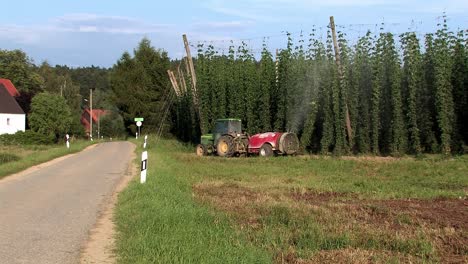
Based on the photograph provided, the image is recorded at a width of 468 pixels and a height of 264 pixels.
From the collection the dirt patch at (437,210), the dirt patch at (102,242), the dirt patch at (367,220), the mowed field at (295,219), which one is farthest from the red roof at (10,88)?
the dirt patch at (437,210)

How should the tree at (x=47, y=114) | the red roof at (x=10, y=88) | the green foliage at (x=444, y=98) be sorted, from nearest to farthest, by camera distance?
the green foliage at (x=444, y=98) < the tree at (x=47, y=114) < the red roof at (x=10, y=88)

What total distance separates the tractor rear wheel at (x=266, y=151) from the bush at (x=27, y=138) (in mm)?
38681

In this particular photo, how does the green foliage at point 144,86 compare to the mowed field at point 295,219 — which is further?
the green foliage at point 144,86

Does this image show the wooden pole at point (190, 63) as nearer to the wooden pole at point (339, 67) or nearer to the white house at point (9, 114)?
the wooden pole at point (339, 67)

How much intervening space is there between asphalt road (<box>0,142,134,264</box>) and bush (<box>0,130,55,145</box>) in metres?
42.7

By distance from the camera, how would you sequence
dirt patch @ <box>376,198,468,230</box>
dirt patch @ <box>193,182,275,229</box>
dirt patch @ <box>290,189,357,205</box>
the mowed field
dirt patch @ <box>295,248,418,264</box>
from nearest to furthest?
1. dirt patch @ <box>295,248,418,264</box>
2. the mowed field
3. dirt patch @ <box>376,198,468,230</box>
4. dirt patch @ <box>193,182,275,229</box>
5. dirt patch @ <box>290,189,357,205</box>

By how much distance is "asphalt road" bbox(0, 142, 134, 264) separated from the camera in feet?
24.4

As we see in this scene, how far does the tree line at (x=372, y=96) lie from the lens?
82.1 feet

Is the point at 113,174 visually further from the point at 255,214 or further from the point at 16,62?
the point at 16,62

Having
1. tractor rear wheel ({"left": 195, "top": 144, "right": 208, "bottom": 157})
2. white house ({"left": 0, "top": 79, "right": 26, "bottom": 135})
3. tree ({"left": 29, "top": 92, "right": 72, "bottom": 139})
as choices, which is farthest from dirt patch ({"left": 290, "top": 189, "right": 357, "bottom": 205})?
white house ({"left": 0, "top": 79, "right": 26, "bottom": 135})

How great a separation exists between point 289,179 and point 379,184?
3020 millimetres

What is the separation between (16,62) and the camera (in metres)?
86.2

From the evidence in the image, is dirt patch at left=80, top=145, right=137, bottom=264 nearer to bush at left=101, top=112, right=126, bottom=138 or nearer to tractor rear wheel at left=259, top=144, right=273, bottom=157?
tractor rear wheel at left=259, top=144, right=273, bottom=157

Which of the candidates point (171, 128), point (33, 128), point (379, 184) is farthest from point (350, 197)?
point (33, 128)
